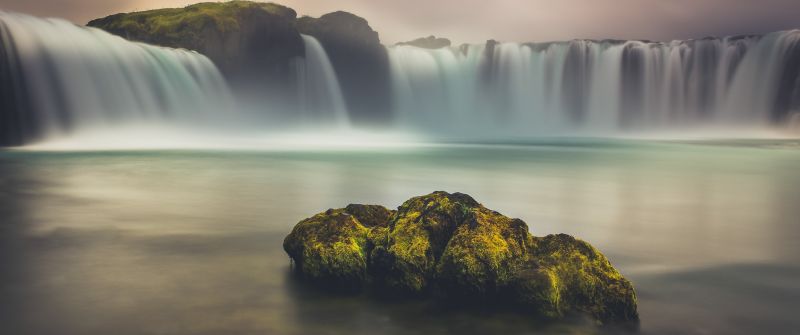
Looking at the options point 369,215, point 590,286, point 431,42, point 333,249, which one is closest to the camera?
point 590,286

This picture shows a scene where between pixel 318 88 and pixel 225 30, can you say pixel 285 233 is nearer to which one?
pixel 225 30

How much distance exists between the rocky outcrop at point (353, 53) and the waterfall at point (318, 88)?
1.29 metres

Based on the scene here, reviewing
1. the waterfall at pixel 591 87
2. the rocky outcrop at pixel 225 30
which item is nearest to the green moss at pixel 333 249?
the rocky outcrop at pixel 225 30

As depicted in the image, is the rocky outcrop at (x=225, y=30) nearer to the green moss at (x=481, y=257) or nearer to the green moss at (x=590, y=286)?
the green moss at (x=481, y=257)

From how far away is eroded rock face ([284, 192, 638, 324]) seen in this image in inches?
180

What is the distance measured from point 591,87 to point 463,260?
4716 cm

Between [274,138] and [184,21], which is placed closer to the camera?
[184,21]

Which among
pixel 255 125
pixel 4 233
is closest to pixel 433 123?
pixel 255 125

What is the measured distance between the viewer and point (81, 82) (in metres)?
25.8

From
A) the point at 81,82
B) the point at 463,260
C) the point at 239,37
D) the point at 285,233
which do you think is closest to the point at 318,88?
the point at 239,37

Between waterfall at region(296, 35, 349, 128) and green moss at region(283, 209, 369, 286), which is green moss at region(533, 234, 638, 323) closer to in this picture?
green moss at region(283, 209, 369, 286)

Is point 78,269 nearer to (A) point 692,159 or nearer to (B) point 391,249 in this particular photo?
(B) point 391,249

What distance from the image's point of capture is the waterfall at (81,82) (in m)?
23.6

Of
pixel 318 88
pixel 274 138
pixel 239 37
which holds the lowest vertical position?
pixel 274 138
